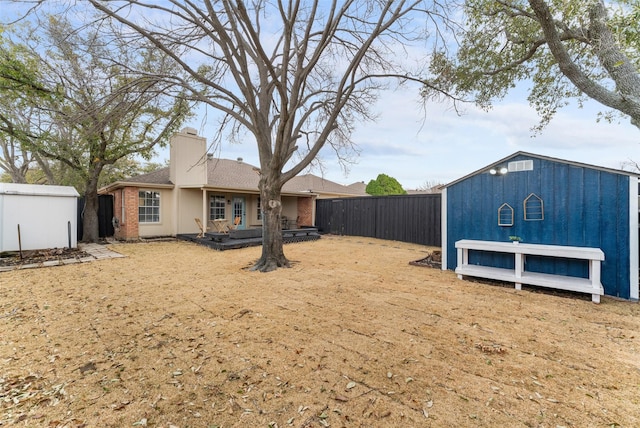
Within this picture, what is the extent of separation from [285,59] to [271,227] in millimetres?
3907

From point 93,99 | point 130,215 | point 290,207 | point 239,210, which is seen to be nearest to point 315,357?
point 93,99

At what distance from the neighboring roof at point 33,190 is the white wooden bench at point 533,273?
39.0 feet

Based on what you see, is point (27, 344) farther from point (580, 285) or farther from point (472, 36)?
point (472, 36)

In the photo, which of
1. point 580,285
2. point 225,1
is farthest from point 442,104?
point 225,1

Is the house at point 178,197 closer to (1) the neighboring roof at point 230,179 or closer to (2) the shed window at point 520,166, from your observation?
(1) the neighboring roof at point 230,179

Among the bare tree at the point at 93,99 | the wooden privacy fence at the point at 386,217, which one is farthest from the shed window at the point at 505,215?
the bare tree at the point at 93,99

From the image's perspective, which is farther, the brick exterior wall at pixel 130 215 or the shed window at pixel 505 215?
the brick exterior wall at pixel 130 215

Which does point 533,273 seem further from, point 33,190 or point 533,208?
point 33,190

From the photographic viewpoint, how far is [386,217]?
12.7m


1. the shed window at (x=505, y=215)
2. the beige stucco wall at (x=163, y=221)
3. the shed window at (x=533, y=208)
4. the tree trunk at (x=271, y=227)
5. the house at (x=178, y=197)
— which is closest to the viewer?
the shed window at (x=533, y=208)

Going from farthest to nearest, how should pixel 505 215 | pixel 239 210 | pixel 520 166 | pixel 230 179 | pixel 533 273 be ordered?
pixel 230 179 < pixel 239 210 < pixel 505 215 < pixel 520 166 < pixel 533 273

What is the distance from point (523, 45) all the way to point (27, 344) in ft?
36.1

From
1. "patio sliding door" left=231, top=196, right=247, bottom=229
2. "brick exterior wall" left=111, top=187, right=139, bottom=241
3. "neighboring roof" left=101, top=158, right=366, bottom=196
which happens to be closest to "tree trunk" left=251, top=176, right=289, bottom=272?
"neighboring roof" left=101, top=158, right=366, bottom=196

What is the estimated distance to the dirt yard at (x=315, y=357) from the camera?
6.40 ft
